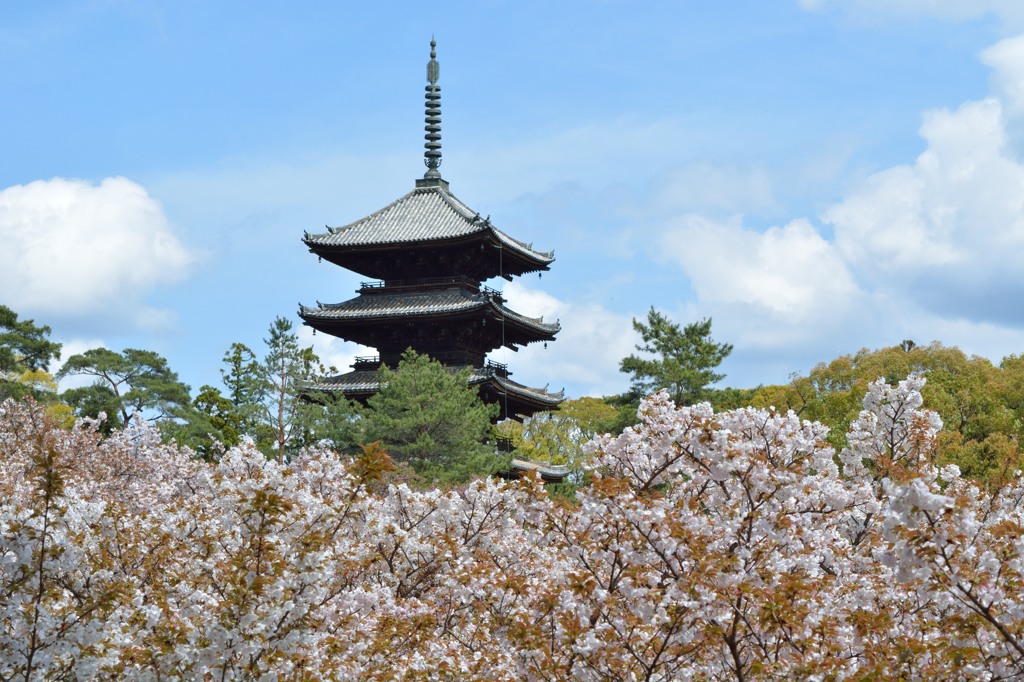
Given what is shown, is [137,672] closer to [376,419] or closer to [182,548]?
[182,548]

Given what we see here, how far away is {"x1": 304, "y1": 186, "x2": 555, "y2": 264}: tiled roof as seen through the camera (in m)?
37.4

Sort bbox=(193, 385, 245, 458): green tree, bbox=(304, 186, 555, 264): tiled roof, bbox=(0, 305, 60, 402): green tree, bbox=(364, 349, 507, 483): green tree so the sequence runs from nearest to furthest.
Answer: bbox=(364, 349, 507, 483): green tree, bbox=(304, 186, 555, 264): tiled roof, bbox=(193, 385, 245, 458): green tree, bbox=(0, 305, 60, 402): green tree

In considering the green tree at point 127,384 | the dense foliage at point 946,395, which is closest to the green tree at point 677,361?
the dense foliage at point 946,395

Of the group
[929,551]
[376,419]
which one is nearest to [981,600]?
[929,551]

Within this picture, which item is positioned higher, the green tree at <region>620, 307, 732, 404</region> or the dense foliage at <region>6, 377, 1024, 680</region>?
the green tree at <region>620, 307, 732, 404</region>

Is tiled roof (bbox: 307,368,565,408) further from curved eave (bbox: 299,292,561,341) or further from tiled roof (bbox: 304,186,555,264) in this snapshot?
tiled roof (bbox: 304,186,555,264)

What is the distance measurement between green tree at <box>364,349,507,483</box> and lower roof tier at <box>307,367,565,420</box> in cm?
425

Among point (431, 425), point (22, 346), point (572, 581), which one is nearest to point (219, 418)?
point (22, 346)

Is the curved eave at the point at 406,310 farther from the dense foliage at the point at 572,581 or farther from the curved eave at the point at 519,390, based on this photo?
the dense foliage at the point at 572,581

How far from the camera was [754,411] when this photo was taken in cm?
1137

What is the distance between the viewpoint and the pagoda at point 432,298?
3659cm

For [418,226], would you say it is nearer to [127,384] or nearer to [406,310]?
[406,310]

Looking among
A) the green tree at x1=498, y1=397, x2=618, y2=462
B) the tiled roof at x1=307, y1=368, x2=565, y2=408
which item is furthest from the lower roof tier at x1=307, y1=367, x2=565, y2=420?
the green tree at x1=498, y1=397, x2=618, y2=462

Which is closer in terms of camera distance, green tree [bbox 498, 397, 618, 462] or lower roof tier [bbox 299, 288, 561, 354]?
lower roof tier [bbox 299, 288, 561, 354]
